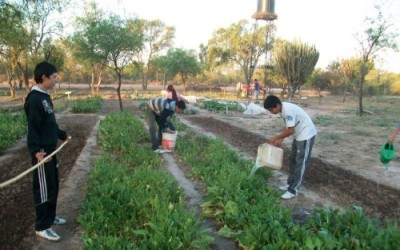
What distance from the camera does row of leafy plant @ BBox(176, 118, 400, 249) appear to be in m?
A: 3.33

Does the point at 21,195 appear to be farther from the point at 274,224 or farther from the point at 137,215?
the point at 274,224

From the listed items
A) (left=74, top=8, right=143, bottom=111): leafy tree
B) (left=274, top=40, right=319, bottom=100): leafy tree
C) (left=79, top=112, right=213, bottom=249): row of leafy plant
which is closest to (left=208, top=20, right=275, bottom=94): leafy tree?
(left=274, top=40, right=319, bottom=100): leafy tree

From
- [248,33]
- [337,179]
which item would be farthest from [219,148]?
[248,33]

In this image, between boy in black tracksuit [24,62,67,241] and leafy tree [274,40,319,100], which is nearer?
boy in black tracksuit [24,62,67,241]

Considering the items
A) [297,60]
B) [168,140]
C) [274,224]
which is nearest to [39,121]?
[274,224]

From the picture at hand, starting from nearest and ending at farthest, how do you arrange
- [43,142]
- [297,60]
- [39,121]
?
[39,121] → [43,142] → [297,60]

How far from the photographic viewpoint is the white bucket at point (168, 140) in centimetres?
860

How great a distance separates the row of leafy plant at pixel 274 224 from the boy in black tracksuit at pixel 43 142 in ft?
6.47

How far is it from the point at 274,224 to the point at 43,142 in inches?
105

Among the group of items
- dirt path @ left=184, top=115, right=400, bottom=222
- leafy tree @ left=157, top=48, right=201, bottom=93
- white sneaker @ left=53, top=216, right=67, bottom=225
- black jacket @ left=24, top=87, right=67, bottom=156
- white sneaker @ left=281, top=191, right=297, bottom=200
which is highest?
leafy tree @ left=157, top=48, right=201, bottom=93

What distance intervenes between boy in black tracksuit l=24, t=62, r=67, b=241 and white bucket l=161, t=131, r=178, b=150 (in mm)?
4657

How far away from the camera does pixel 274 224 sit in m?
3.71

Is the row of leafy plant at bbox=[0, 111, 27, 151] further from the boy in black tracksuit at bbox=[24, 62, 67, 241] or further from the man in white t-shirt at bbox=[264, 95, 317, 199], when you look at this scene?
the man in white t-shirt at bbox=[264, 95, 317, 199]

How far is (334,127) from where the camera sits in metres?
14.1
